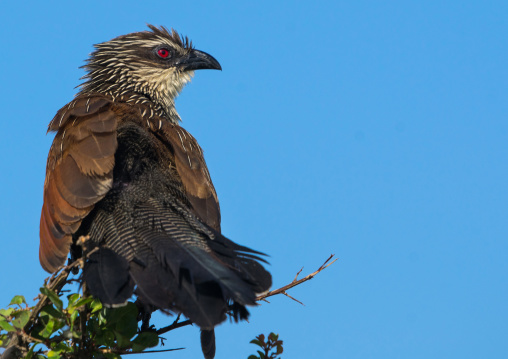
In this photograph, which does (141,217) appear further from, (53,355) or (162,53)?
(162,53)

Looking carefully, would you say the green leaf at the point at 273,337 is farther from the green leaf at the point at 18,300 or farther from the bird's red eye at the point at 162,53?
the bird's red eye at the point at 162,53

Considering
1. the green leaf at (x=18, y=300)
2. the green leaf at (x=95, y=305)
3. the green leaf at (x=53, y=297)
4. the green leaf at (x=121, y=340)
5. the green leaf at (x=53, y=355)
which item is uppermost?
the green leaf at (x=18, y=300)

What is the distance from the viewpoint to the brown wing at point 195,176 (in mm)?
3611

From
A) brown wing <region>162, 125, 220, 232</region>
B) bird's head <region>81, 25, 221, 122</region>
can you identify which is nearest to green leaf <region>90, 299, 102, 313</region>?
brown wing <region>162, 125, 220, 232</region>

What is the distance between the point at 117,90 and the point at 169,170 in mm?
1692

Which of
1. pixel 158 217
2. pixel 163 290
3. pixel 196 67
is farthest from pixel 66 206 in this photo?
pixel 196 67

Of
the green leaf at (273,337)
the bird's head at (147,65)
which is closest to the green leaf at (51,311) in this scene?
the green leaf at (273,337)

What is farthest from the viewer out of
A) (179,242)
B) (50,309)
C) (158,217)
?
(158,217)

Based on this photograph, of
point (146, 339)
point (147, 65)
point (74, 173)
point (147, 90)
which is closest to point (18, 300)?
point (146, 339)

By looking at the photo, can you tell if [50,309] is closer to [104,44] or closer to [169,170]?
[169,170]

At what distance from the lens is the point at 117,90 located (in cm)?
510

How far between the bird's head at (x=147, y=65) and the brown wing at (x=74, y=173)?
1238 millimetres

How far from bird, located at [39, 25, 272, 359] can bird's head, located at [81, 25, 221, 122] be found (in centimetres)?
22

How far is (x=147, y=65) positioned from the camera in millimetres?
5266
